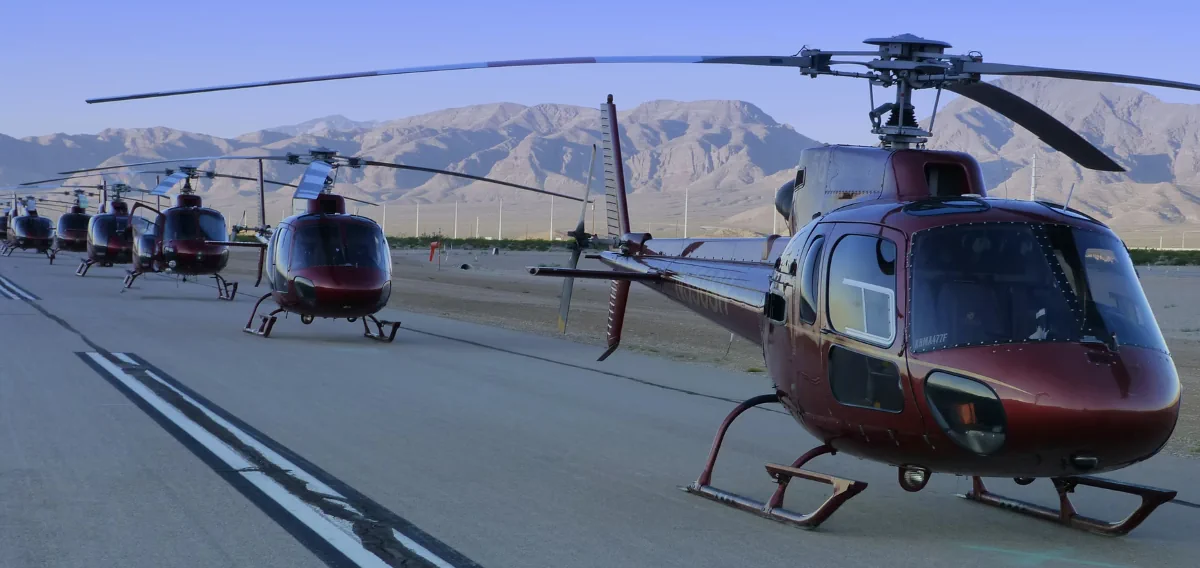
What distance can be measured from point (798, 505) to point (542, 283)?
40780mm

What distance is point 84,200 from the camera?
165 ft

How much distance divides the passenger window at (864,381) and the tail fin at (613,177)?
7.98m

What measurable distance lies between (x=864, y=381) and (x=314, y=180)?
1385 centimetres

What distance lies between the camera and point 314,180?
19203 millimetres

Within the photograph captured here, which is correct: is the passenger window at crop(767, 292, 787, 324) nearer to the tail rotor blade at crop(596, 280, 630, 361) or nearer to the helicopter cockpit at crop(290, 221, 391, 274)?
the tail rotor blade at crop(596, 280, 630, 361)

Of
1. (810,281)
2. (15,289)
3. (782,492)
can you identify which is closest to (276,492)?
(782,492)

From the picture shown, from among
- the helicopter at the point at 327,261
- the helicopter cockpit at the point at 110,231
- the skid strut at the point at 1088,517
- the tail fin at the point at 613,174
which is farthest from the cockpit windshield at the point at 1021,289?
the helicopter cockpit at the point at 110,231

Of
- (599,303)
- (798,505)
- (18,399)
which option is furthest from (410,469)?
(599,303)

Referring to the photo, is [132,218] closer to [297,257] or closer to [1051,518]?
[297,257]

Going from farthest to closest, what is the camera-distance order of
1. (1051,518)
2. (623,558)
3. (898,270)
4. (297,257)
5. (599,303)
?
(599,303), (297,257), (1051,518), (898,270), (623,558)

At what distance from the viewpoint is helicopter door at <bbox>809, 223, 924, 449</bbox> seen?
654cm

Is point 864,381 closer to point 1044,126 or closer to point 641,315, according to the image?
point 1044,126

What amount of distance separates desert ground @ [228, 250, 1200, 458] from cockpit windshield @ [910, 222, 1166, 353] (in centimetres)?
464

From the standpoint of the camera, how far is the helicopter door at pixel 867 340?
6539 millimetres
